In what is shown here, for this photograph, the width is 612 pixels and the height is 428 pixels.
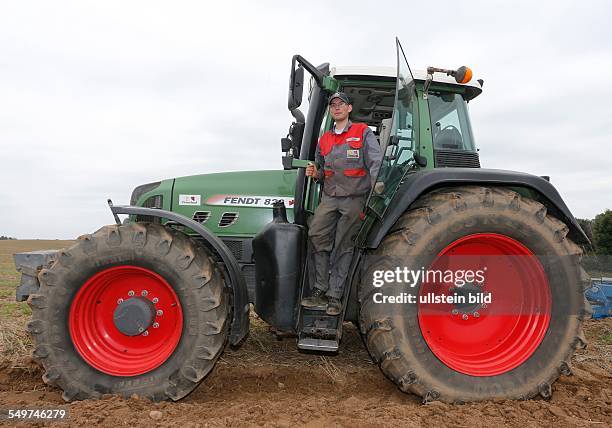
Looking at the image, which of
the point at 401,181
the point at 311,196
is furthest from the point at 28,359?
the point at 401,181

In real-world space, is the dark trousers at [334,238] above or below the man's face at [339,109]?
below

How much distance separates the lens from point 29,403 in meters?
3.09

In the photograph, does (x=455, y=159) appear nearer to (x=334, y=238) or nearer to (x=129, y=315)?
(x=334, y=238)

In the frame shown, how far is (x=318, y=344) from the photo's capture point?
3.22 m

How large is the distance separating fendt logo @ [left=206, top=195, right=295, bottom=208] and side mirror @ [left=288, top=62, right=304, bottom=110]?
1048mm

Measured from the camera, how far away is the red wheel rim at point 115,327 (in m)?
3.18

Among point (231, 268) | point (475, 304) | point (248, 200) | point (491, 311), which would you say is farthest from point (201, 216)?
point (491, 311)

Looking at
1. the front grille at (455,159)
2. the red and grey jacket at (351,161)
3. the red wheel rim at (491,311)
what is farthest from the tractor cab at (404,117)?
the red wheel rim at (491,311)

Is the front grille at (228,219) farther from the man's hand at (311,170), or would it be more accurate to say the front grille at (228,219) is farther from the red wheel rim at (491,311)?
the red wheel rim at (491,311)

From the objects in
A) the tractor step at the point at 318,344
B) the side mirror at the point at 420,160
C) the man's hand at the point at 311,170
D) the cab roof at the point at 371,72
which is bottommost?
the tractor step at the point at 318,344

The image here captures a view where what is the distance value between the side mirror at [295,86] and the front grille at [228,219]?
4.15 feet

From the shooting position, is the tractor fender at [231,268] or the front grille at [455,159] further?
the front grille at [455,159]

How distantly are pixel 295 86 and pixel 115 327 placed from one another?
204 centimetres

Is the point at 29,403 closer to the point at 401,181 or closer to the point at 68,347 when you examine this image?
the point at 68,347
